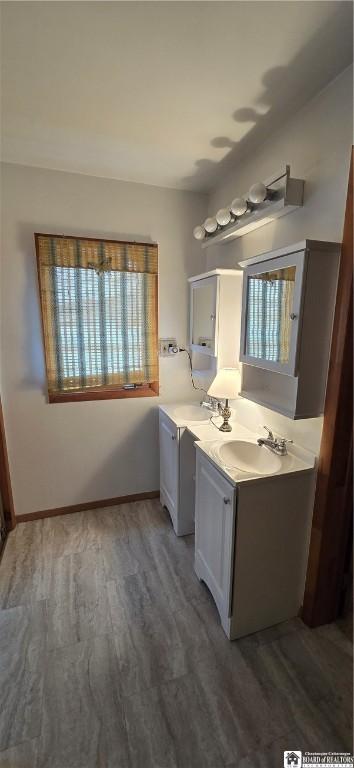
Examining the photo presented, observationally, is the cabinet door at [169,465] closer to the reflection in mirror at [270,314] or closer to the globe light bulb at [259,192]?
the reflection in mirror at [270,314]

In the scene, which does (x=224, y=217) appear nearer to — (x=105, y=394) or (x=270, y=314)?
(x=270, y=314)

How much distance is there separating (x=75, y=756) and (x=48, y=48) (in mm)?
2523

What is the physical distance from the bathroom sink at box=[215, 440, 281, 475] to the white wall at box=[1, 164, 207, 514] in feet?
3.14

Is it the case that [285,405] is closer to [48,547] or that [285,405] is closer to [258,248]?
[258,248]

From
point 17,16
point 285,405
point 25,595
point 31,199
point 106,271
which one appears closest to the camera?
point 17,16

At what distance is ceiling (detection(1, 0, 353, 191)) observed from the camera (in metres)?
1.03

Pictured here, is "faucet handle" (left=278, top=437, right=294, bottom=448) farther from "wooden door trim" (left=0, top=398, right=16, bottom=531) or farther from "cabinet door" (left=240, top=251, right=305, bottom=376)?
"wooden door trim" (left=0, top=398, right=16, bottom=531)

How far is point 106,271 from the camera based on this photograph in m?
2.19

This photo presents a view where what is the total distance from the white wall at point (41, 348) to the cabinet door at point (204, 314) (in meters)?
0.18

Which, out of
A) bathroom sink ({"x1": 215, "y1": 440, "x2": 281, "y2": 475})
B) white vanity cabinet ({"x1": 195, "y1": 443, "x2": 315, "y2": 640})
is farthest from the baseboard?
Answer: bathroom sink ({"x1": 215, "y1": 440, "x2": 281, "y2": 475})

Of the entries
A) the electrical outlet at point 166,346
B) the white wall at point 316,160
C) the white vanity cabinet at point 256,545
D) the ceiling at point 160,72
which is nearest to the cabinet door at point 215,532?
the white vanity cabinet at point 256,545

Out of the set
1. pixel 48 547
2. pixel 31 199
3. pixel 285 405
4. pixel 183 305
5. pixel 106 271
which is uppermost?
pixel 31 199

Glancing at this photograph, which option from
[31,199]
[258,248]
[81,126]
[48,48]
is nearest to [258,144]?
[258,248]

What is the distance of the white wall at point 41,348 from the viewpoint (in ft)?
6.68
